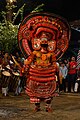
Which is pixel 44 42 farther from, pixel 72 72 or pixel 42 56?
pixel 72 72

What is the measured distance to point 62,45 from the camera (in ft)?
30.9

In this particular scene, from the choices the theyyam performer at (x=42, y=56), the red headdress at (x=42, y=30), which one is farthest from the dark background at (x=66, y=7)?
the theyyam performer at (x=42, y=56)

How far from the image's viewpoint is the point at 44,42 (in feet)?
29.0

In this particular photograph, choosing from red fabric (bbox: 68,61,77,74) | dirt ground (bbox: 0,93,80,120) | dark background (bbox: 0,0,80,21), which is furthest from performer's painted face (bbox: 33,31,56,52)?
dark background (bbox: 0,0,80,21)

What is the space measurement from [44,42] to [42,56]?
0.37 m

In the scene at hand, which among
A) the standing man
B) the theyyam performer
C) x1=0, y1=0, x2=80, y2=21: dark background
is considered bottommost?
the standing man

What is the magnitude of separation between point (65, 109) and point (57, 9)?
1819cm

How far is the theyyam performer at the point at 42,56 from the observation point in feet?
29.0

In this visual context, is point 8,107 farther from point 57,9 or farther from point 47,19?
point 57,9

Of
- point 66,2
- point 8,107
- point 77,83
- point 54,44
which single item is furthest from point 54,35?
point 66,2

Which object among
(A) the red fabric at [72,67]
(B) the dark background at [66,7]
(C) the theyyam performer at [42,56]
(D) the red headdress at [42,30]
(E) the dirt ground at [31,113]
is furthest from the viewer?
(B) the dark background at [66,7]

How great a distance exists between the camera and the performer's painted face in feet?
29.1

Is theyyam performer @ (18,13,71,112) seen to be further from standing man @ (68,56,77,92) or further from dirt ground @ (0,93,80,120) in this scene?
standing man @ (68,56,77,92)

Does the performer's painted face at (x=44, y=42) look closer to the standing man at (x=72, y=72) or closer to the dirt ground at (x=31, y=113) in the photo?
the dirt ground at (x=31, y=113)
